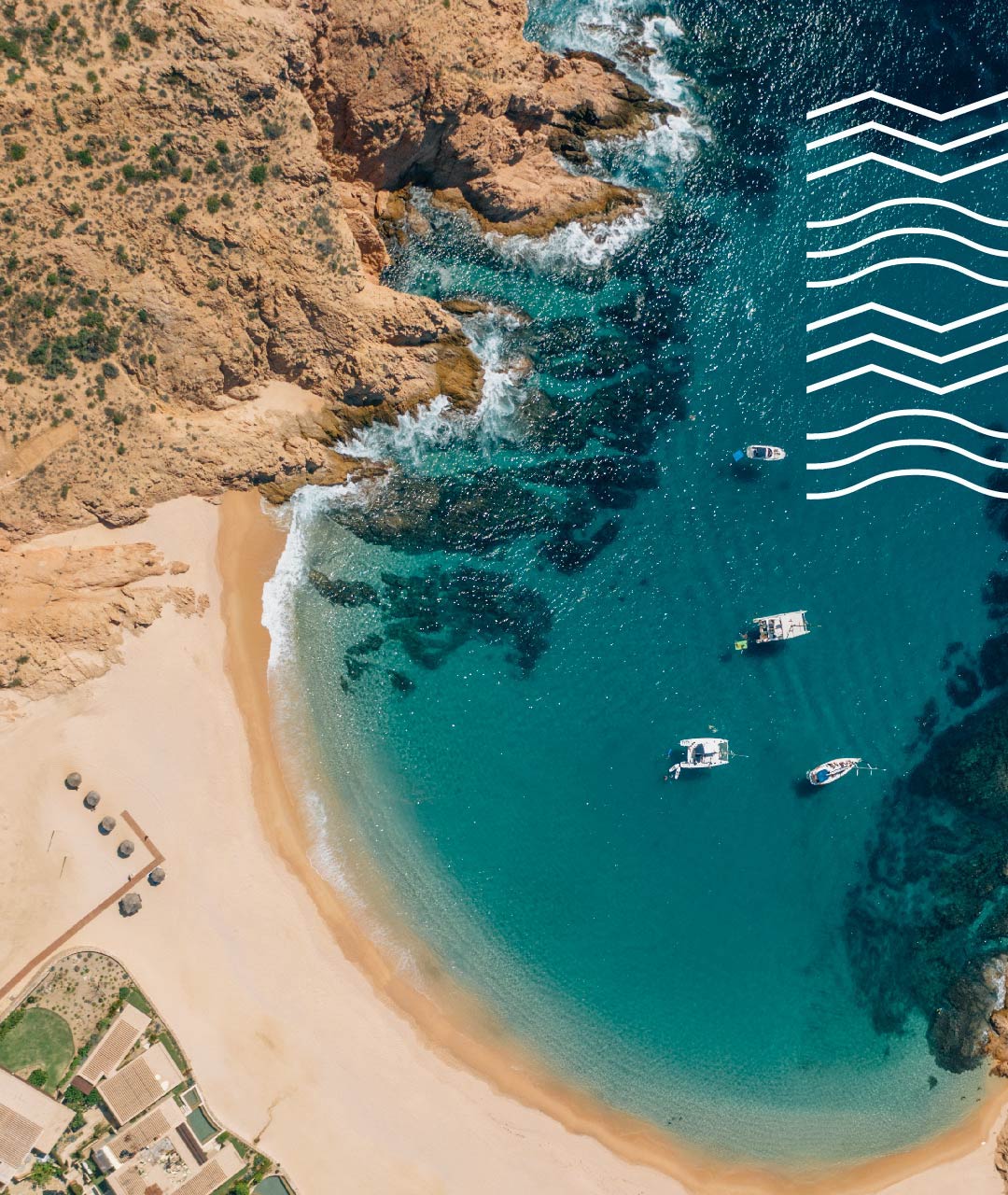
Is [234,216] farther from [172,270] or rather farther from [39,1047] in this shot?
[39,1047]

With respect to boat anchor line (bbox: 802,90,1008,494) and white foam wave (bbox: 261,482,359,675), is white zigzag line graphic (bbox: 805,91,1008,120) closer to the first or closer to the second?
boat anchor line (bbox: 802,90,1008,494)

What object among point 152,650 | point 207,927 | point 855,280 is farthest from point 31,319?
point 855,280

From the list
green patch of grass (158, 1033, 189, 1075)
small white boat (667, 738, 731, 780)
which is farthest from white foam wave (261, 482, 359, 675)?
small white boat (667, 738, 731, 780)

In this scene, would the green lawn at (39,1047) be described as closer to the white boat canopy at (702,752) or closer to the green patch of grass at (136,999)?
the green patch of grass at (136,999)

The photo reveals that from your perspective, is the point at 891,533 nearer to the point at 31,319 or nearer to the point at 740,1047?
the point at 740,1047
